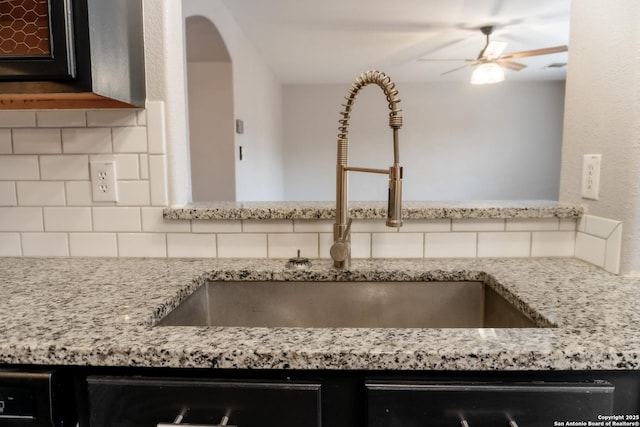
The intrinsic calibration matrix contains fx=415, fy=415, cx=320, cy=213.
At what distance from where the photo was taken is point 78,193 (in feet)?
3.47

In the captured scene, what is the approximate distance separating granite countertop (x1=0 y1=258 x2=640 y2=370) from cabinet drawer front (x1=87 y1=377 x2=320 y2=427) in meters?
0.03

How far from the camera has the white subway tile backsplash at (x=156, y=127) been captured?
1.02 metres

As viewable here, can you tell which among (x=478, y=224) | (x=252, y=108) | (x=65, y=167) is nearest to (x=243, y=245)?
(x=65, y=167)

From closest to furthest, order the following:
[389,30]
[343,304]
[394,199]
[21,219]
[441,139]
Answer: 1. [394,199]
2. [343,304]
3. [21,219]
4. [389,30]
5. [441,139]

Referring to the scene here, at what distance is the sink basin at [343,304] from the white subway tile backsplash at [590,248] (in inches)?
11.3

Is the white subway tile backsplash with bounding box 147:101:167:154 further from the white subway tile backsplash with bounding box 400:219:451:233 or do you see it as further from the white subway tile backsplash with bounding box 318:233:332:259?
the white subway tile backsplash with bounding box 400:219:451:233

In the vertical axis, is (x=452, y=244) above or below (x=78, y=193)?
below

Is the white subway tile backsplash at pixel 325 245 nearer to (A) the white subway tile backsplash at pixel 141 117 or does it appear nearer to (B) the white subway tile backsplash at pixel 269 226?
(B) the white subway tile backsplash at pixel 269 226

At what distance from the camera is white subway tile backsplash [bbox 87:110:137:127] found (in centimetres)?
102

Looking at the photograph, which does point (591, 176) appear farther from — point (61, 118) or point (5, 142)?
point (5, 142)

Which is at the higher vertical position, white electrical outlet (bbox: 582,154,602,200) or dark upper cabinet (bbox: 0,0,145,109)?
dark upper cabinet (bbox: 0,0,145,109)

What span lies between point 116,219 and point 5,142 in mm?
335

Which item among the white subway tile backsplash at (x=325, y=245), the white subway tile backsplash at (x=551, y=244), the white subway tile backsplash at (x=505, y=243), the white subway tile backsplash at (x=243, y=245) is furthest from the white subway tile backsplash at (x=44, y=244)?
the white subway tile backsplash at (x=551, y=244)

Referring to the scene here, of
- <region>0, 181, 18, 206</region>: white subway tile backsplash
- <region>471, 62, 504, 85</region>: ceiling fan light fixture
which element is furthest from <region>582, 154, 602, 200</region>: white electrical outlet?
<region>471, 62, 504, 85</region>: ceiling fan light fixture
